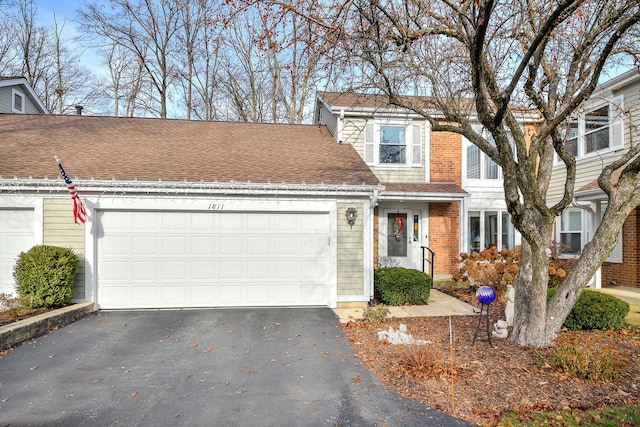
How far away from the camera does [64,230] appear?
27.4 ft

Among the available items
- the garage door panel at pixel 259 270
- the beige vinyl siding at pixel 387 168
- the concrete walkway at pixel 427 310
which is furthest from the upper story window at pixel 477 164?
the garage door panel at pixel 259 270

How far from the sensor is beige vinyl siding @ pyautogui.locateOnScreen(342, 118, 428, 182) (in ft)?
40.3

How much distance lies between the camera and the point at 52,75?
77.8ft

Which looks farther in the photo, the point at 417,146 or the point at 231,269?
the point at 417,146

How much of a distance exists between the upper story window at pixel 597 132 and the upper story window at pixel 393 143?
4.25 m

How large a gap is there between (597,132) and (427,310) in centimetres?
825

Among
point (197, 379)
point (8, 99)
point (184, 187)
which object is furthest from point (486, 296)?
point (8, 99)

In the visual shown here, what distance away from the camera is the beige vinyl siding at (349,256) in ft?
29.4

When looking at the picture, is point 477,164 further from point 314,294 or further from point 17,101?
point 17,101

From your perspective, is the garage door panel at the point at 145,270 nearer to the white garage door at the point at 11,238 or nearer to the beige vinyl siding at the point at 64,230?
the beige vinyl siding at the point at 64,230

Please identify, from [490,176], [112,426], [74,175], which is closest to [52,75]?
[74,175]

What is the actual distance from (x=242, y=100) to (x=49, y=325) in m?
18.3

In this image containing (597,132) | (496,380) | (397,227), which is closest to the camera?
(496,380)

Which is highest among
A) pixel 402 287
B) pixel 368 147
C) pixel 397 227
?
pixel 368 147
